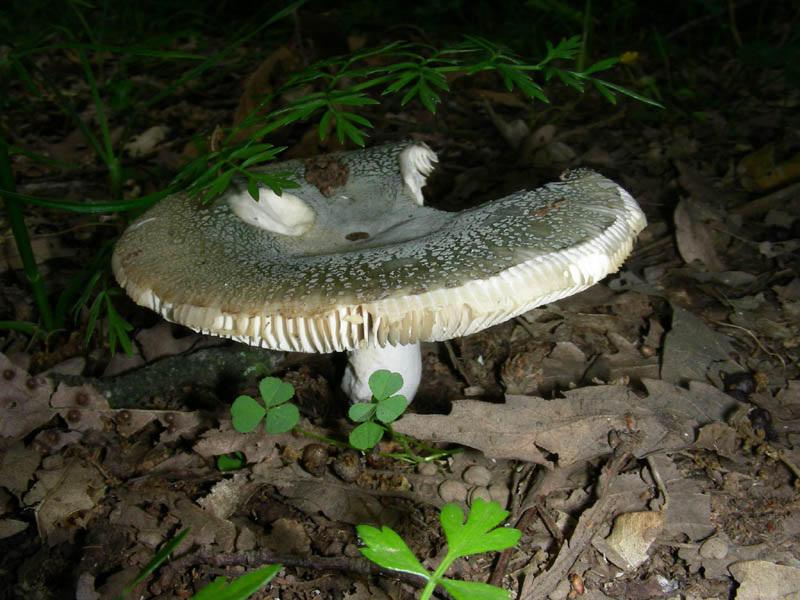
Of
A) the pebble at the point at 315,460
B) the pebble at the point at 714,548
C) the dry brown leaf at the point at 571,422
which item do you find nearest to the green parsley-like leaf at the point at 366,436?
the dry brown leaf at the point at 571,422

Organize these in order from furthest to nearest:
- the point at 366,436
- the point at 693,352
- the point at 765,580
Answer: the point at 693,352 < the point at 366,436 < the point at 765,580

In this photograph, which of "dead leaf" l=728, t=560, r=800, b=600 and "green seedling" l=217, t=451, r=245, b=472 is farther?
"green seedling" l=217, t=451, r=245, b=472

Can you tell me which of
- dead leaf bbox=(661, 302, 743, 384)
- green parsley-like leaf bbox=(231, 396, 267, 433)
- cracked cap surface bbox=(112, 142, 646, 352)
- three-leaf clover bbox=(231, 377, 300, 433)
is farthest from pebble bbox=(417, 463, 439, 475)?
dead leaf bbox=(661, 302, 743, 384)

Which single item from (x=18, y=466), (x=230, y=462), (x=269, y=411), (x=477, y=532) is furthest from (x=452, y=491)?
(x=18, y=466)

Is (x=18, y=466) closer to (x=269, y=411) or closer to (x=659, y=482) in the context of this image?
(x=269, y=411)

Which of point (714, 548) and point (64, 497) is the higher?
point (64, 497)

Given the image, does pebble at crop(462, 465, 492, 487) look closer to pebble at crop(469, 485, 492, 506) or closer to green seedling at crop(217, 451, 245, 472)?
pebble at crop(469, 485, 492, 506)

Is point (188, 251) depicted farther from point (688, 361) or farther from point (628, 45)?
point (628, 45)
